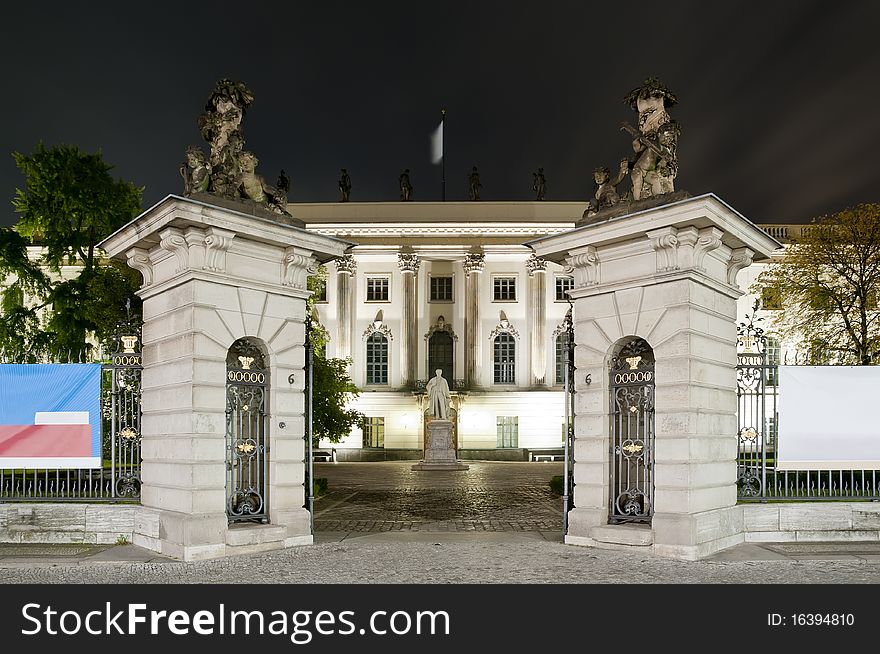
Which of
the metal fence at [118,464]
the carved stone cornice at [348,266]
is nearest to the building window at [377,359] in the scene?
the carved stone cornice at [348,266]

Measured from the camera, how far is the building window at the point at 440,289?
53.2 metres

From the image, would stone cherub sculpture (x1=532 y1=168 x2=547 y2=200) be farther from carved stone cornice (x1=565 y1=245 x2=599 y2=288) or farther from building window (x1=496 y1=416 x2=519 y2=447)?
carved stone cornice (x1=565 y1=245 x2=599 y2=288)

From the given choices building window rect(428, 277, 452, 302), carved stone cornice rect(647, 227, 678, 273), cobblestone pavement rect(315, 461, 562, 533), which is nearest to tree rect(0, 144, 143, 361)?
cobblestone pavement rect(315, 461, 562, 533)

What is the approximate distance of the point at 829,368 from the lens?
472 inches

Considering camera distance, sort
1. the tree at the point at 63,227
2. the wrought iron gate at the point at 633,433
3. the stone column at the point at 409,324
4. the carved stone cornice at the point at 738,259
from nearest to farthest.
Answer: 1. the wrought iron gate at the point at 633,433
2. the carved stone cornice at the point at 738,259
3. the tree at the point at 63,227
4. the stone column at the point at 409,324

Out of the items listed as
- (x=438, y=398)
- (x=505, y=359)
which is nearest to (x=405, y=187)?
(x=505, y=359)

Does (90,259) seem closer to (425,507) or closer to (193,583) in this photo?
(425,507)

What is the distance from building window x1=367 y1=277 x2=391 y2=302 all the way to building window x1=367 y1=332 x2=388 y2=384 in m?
2.24

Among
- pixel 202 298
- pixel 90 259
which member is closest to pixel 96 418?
pixel 202 298

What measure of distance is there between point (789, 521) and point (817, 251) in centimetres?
1843

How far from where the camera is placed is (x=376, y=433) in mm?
51062

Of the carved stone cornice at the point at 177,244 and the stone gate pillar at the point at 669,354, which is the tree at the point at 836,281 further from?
the carved stone cornice at the point at 177,244

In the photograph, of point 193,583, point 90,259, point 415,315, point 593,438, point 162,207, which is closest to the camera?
point 193,583

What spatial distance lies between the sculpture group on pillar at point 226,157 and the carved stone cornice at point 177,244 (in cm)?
63
